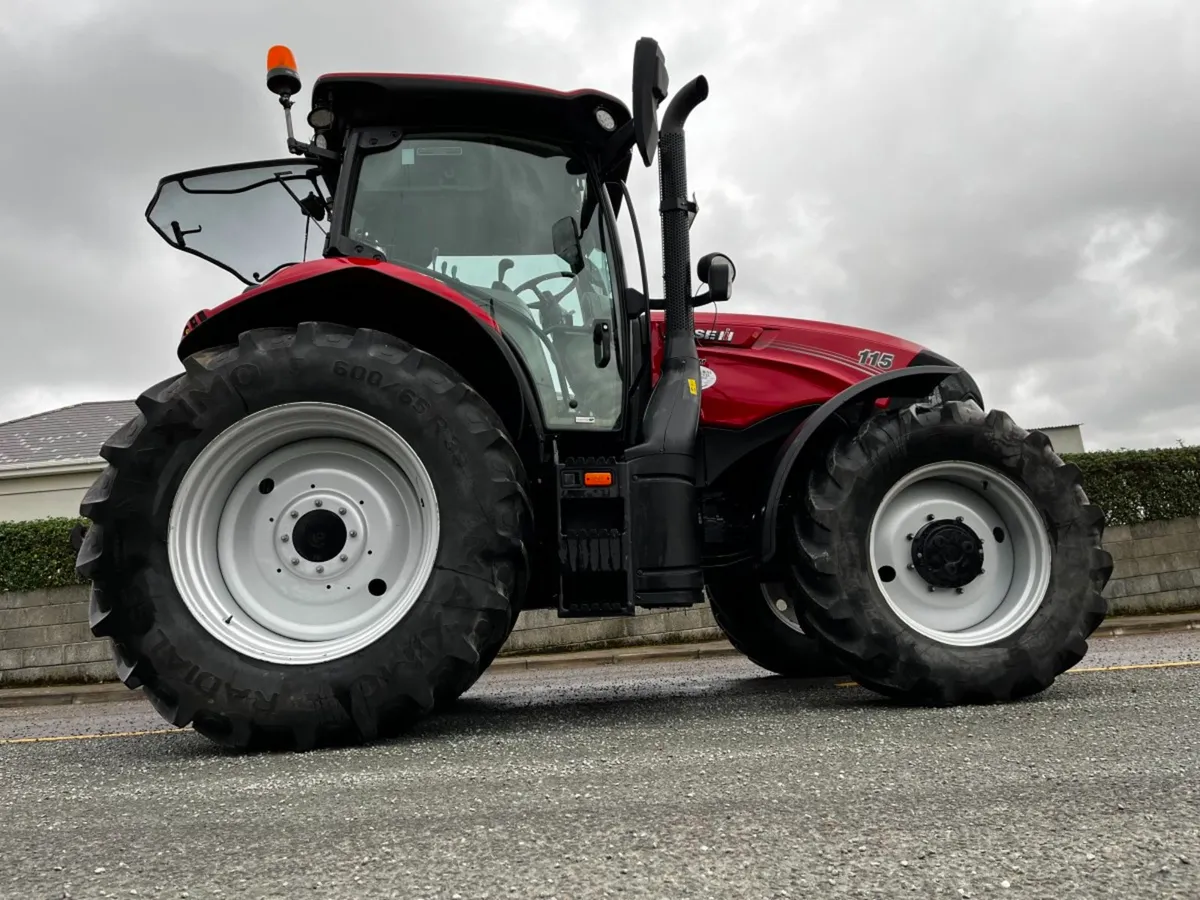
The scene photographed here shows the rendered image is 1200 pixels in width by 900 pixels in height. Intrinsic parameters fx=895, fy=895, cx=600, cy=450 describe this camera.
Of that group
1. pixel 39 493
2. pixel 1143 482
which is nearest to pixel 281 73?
pixel 1143 482

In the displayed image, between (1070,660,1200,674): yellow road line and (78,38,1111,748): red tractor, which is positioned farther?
(1070,660,1200,674): yellow road line

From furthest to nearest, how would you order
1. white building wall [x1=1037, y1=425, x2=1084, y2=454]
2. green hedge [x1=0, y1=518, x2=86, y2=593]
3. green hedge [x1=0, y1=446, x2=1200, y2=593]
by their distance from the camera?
1. white building wall [x1=1037, y1=425, x2=1084, y2=454]
2. green hedge [x1=0, y1=446, x2=1200, y2=593]
3. green hedge [x1=0, y1=518, x2=86, y2=593]

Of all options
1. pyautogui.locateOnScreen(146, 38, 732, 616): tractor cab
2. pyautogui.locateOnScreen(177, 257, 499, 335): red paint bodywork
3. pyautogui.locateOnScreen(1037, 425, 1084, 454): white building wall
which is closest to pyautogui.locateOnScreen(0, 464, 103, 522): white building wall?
pyautogui.locateOnScreen(146, 38, 732, 616): tractor cab

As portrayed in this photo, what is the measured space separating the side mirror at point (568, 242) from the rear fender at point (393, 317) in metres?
0.45

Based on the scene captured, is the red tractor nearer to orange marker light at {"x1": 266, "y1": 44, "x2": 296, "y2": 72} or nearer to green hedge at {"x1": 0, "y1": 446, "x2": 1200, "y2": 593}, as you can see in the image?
orange marker light at {"x1": 266, "y1": 44, "x2": 296, "y2": 72}

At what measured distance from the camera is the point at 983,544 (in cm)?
345

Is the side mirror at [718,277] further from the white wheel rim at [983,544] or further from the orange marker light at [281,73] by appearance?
the orange marker light at [281,73]

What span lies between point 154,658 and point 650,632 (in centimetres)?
658

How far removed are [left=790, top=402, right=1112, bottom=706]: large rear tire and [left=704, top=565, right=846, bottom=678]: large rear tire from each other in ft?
4.15

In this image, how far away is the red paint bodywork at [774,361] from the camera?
3.87 metres

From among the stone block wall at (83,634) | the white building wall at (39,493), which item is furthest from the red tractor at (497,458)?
the white building wall at (39,493)

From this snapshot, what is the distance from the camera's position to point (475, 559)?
2.83m

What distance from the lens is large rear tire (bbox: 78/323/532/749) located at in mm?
2730

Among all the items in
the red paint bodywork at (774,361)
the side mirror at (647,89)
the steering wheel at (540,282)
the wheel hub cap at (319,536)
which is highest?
the side mirror at (647,89)
